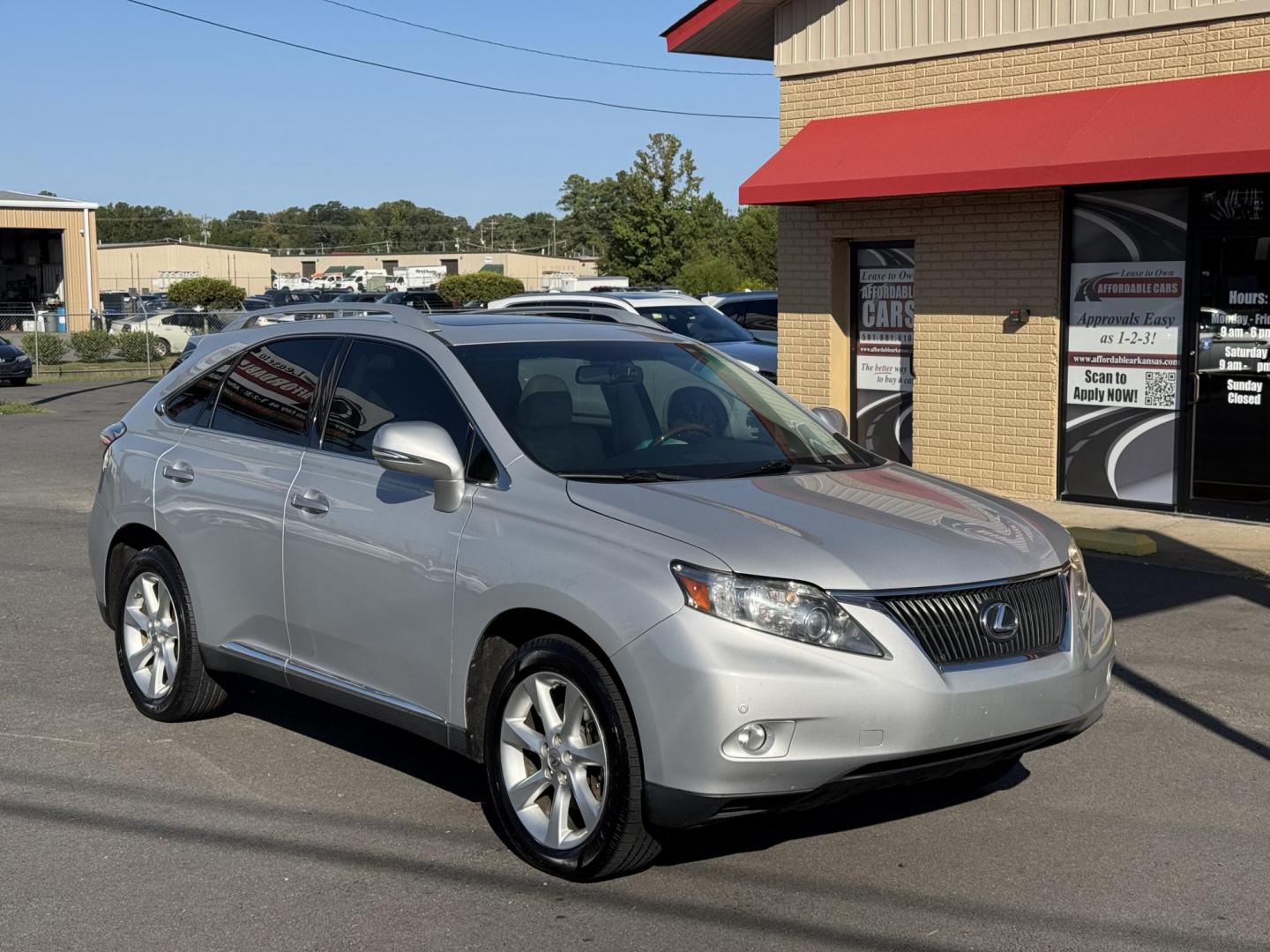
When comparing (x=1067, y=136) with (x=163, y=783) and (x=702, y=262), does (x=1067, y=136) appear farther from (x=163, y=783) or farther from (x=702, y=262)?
(x=702, y=262)

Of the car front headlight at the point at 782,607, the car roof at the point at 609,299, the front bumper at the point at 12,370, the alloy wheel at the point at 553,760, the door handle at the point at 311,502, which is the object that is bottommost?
the alloy wheel at the point at 553,760

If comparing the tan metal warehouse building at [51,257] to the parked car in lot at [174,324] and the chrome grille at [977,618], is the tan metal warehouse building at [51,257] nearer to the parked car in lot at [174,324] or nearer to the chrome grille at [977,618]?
the parked car in lot at [174,324]

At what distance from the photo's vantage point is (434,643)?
5312 mm

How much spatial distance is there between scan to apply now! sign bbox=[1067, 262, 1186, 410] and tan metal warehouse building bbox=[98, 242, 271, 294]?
83.7 metres

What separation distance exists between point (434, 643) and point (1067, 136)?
9.71m

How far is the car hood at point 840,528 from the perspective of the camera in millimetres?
4617

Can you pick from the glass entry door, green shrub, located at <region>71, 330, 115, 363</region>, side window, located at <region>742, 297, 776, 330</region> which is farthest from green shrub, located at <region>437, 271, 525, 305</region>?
the glass entry door

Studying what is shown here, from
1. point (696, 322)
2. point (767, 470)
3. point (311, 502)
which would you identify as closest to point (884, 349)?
point (696, 322)

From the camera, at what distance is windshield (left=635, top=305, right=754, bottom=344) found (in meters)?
20.0

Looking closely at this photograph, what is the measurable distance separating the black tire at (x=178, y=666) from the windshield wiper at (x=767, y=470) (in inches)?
101

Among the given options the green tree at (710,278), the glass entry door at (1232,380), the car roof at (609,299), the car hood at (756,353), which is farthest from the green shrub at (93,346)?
the glass entry door at (1232,380)

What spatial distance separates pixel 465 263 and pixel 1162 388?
3919 inches

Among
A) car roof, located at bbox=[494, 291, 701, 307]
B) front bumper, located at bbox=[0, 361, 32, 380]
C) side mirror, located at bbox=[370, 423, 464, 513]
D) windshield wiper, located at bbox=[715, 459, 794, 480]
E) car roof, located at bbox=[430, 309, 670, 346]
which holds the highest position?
car roof, located at bbox=[494, 291, 701, 307]

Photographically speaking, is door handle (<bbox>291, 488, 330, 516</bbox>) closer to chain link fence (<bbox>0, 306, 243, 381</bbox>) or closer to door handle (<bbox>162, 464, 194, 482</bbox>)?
door handle (<bbox>162, 464, 194, 482</bbox>)
